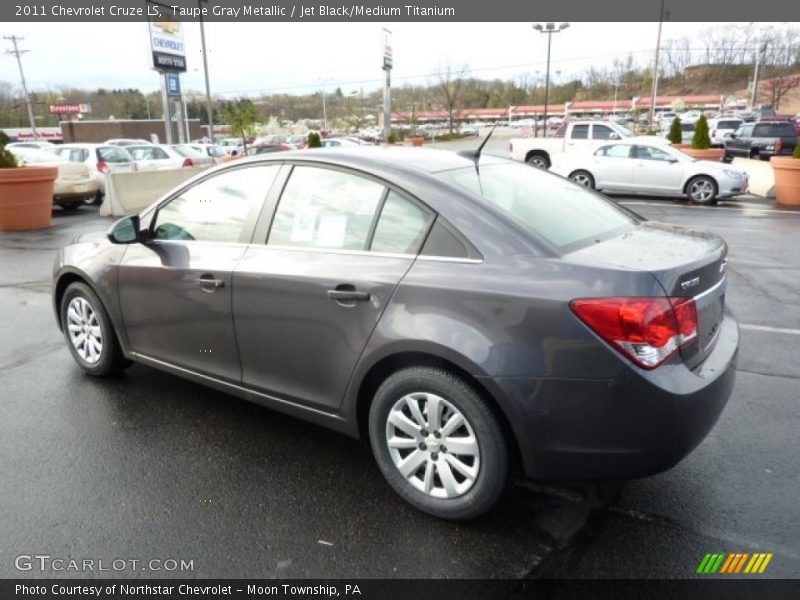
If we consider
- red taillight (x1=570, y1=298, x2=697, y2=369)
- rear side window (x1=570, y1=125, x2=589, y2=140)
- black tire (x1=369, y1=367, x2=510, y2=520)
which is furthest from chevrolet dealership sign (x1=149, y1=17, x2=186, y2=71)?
red taillight (x1=570, y1=298, x2=697, y2=369)

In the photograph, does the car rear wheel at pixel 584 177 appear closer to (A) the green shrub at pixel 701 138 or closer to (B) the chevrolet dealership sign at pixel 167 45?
(A) the green shrub at pixel 701 138

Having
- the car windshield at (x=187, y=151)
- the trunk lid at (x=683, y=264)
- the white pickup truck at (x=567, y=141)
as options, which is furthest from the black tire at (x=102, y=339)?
the white pickup truck at (x=567, y=141)

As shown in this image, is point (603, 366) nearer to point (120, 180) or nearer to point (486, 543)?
point (486, 543)

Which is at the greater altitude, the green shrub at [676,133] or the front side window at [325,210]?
the front side window at [325,210]

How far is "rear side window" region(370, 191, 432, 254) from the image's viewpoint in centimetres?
282

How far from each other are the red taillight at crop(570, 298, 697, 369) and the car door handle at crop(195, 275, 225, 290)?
74.9 inches

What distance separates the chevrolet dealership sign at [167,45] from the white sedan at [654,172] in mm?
18444

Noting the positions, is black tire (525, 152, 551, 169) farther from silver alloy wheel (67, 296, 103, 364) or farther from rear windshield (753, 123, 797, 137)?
silver alloy wheel (67, 296, 103, 364)

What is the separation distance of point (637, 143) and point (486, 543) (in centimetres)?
1486

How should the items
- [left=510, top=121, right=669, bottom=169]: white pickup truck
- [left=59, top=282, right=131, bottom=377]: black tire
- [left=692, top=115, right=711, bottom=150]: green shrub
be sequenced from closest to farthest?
[left=59, top=282, right=131, bottom=377]: black tire
[left=692, top=115, right=711, bottom=150]: green shrub
[left=510, top=121, right=669, bottom=169]: white pickup truck

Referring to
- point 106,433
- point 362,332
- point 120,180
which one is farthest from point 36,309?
point 120,180

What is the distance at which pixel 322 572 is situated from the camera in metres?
2.48

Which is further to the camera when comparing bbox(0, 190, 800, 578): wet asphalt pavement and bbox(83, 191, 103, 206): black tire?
bbox(83, 191, 103, 206): black tire

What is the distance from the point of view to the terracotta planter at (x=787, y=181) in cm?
1359
